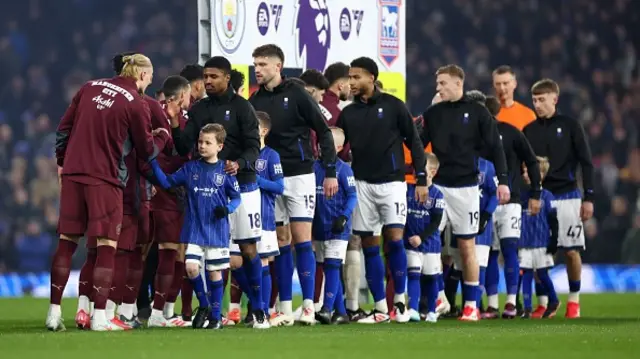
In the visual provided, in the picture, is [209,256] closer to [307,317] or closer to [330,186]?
[307,317]

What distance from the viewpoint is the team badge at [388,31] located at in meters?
15.3

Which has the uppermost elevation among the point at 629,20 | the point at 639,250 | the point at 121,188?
the point at 629,20

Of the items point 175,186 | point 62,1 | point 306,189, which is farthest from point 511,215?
point 62,1

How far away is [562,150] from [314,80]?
3.14 metres

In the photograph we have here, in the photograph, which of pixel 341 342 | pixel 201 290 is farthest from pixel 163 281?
pixel 341 342

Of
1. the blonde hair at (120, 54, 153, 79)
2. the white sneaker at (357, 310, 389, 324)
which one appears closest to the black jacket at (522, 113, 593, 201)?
the white sneaker at (357, 310, 389, 324)

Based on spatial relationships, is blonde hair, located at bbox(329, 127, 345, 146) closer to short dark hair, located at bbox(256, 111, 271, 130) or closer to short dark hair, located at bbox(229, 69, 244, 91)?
short dark hair, located at bbox(256, 111, 271, 130)

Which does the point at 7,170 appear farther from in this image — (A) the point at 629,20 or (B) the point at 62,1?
(A) the point at 629,20

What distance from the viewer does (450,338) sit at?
906 centimetres

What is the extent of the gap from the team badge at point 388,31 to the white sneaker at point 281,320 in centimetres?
493

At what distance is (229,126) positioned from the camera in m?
11.0

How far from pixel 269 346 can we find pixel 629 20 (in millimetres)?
20539

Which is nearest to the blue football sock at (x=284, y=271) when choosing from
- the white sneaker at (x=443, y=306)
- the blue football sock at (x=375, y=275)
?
the blue football sock at (x=375, y=275)

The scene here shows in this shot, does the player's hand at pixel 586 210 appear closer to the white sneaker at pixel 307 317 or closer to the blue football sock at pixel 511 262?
the blue football sock at pixel 511 262
